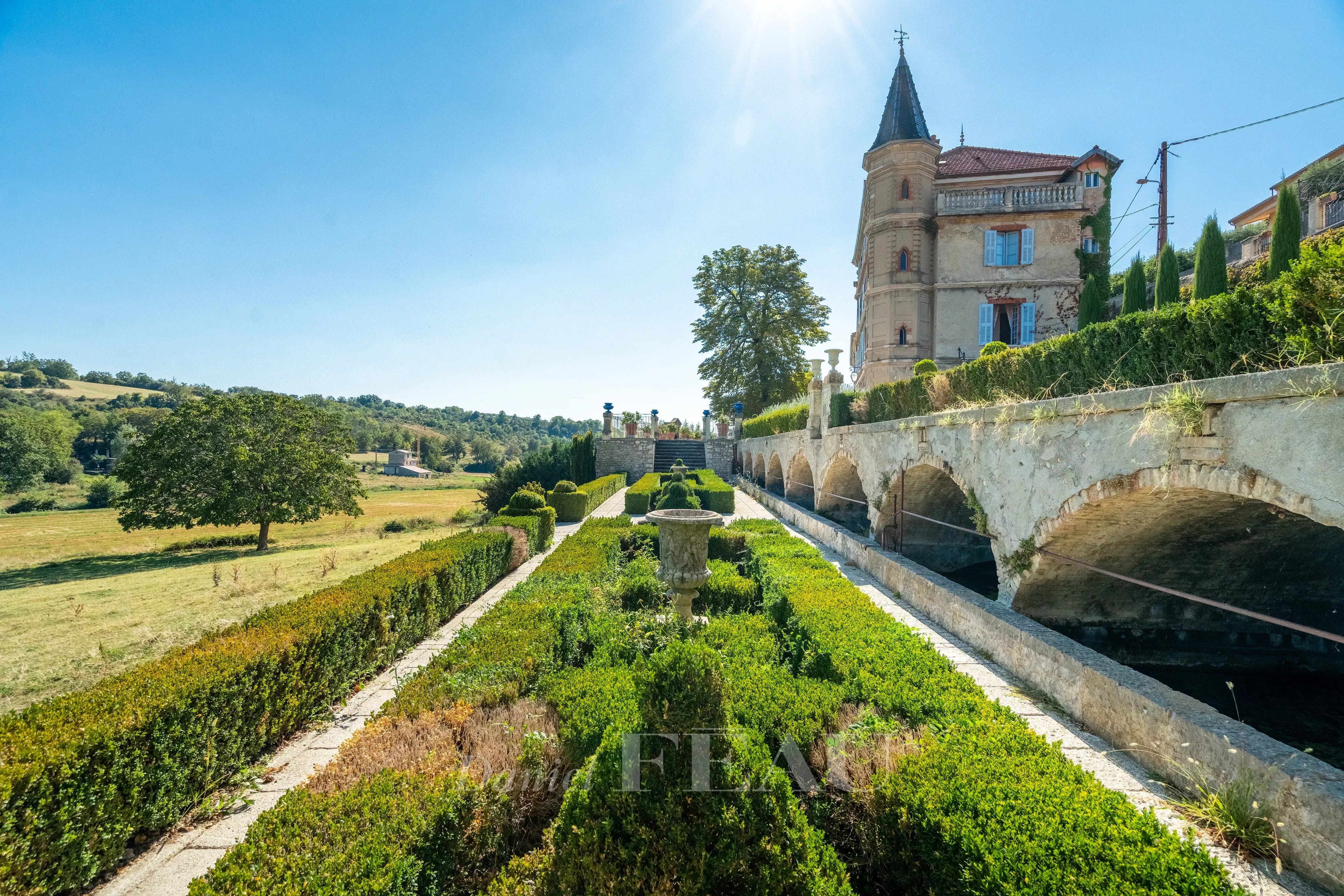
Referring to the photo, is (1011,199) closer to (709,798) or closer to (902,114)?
(902,114)

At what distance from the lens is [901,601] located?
8.18 metres

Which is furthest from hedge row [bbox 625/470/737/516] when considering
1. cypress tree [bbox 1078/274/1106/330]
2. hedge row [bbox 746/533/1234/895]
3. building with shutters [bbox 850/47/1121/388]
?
hedge row [bbox 746/533/1234/895]

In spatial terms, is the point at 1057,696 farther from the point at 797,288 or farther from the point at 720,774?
the point at 797,288

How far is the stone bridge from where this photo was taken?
3631 millimetres

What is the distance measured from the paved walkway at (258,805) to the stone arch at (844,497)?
10727 millimetres

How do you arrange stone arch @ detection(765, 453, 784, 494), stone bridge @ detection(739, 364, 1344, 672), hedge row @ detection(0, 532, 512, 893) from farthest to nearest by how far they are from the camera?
stone arch @ detection(765, 453, 784, 494)
stone bridge @ detection(739, 364, 1344, 672)
hedge row @ detection(0, 532, 512, 893)

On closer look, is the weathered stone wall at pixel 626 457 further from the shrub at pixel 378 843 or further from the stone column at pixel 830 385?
the shrub at pixel 378 843

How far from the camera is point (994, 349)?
9.59 metres

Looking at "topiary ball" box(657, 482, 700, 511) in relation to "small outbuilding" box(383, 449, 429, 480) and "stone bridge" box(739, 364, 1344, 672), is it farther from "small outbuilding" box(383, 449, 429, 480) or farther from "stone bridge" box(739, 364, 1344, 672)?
"small outbuilding" box(383, 449, 429, 480)

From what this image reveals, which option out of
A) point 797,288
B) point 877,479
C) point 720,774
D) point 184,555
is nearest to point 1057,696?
point 720,774

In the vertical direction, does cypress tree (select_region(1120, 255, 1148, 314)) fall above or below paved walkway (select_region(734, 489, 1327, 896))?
above

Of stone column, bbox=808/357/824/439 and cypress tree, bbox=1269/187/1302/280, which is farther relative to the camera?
stone column, bbox=808/357/824/439

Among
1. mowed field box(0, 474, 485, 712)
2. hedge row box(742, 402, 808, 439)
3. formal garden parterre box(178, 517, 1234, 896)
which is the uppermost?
hedge row box(742, 402, 808, 439)

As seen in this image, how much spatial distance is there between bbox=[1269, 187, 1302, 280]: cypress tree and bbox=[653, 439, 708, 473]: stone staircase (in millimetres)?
25063
